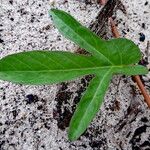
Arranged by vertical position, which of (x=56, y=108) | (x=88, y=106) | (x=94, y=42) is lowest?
(x=56, y=108)

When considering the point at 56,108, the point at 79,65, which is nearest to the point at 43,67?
the point at 79,65

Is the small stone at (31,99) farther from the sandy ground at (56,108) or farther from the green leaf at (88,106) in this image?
the green leaf at (88,106)

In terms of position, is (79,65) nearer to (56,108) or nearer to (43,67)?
(43,67)

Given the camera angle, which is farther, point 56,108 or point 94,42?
point 56,108

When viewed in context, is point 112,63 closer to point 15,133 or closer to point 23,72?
point 23,72

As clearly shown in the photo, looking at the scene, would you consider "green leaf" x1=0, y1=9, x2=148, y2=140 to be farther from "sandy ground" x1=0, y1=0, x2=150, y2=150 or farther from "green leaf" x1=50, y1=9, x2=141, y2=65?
"sandy ground" x1=0, y1=0, x2=150, y2=150

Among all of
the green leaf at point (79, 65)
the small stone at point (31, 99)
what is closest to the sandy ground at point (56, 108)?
the small stone at point (31, 99)
